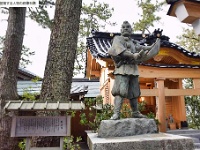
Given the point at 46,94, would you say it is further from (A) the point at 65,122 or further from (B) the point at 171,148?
(B) the point at 171,148

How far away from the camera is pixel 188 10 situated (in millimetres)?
3951

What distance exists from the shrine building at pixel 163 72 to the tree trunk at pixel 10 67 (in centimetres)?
277

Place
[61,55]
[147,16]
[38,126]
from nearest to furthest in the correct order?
[38,126] < [61,55] < [147,16]

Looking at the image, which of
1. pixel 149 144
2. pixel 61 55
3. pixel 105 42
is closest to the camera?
pixel 149 144

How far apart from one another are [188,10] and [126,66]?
1731 mm

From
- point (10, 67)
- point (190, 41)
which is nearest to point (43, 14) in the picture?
point (10, 67)

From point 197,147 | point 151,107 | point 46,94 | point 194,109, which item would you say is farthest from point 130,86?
point 194,109

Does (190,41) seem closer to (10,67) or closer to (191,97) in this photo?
(191,97)

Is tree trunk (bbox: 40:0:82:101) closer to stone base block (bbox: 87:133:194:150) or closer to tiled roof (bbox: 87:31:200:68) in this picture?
stone base block (bbox: 87:133:194:150)

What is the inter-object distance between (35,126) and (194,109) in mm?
12622

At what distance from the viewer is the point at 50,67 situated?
438 cm

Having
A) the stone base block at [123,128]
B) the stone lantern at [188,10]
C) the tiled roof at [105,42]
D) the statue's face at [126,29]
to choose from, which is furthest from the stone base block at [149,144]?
the tiled roof at [105,42]

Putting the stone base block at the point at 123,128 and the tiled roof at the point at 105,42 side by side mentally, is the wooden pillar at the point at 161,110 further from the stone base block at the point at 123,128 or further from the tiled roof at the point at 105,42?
the stone base block at the point at 123,128

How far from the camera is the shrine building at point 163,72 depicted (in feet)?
23.3
